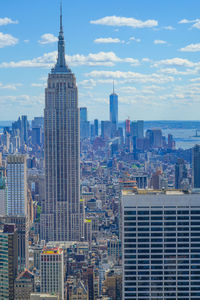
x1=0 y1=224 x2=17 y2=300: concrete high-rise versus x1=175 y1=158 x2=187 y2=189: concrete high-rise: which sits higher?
x1=175 y1=158 x2=187 y2=189: concrete high-rise

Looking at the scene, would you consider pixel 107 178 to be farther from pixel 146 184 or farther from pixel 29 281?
pixel 29 281

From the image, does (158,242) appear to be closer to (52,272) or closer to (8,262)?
(8,262)

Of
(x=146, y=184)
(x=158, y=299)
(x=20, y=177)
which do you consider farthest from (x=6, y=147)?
(x=158, y=299)

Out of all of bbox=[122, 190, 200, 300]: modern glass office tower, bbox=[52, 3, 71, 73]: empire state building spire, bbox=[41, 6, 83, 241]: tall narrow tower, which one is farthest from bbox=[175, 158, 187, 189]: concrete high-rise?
bbox=[122, 190, 200, 300]: modern glass office tower

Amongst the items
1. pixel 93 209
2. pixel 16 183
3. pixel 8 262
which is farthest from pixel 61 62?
pixel 8 262

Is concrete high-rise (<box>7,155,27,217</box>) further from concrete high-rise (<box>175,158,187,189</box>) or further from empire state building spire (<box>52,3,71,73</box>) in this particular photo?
concrete high-rise (<box>175,158,187,189</box>)

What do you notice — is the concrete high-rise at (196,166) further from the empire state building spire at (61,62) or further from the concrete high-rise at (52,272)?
the concrete high-rise at (52,272)
